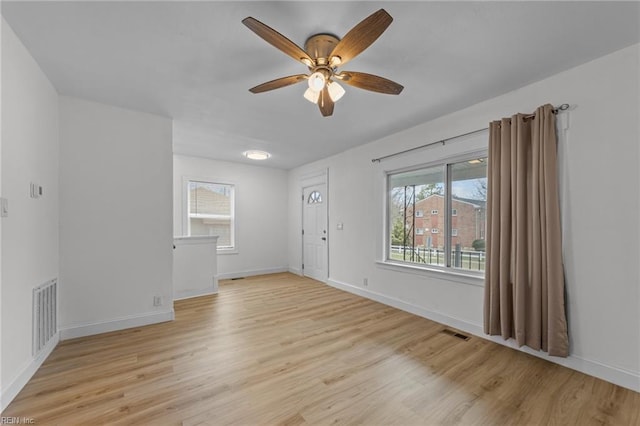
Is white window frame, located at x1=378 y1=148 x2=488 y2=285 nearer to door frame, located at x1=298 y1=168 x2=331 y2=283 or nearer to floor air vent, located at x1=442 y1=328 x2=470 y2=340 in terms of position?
floor air vent, located at x1=442 y1=328 x2=470 y2=340

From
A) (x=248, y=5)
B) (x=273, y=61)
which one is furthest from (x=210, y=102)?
(x=248, y=5)

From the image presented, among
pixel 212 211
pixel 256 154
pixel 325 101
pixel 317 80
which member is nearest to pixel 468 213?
pixel 325 101

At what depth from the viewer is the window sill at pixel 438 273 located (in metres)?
2.92

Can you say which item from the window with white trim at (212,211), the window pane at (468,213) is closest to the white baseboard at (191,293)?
the window with white trim at (212,211)

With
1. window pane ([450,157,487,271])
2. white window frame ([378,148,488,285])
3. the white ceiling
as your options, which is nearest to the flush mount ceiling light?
the white ceiling

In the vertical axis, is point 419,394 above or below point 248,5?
below

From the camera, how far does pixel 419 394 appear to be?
74.9 inches

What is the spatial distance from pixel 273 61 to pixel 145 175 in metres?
2.17

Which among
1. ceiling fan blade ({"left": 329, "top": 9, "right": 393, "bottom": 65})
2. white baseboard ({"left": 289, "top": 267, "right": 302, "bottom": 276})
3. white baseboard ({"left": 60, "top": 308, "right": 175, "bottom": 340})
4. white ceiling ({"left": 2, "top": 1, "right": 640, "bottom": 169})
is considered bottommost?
white baseboard ({"left": 289, "top": 267, "right": 302, "bottom": 276})

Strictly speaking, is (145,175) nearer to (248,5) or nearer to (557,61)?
(248,5)

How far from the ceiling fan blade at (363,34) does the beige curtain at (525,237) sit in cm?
181

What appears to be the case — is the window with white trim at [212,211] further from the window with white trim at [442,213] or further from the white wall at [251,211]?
the window with white trim at [442,213]

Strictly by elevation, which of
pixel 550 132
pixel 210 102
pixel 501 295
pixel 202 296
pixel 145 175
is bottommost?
pixel 202 296

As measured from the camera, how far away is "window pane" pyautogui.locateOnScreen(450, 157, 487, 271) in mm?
2992
